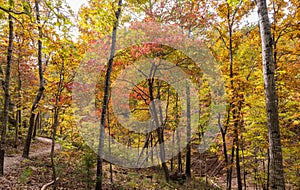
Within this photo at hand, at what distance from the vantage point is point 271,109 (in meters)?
Answer: 3.59

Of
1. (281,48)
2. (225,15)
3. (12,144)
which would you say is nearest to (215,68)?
(225,15)

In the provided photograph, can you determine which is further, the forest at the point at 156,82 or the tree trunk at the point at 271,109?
the forest at the point at 156,82

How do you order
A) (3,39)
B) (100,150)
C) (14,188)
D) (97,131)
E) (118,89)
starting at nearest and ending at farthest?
(14,188), (100,150), (3,39), (97,131), (118,89)

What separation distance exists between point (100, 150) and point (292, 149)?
635 cm

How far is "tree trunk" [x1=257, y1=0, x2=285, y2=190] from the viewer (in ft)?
11.2

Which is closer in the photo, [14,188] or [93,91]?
[14,188]

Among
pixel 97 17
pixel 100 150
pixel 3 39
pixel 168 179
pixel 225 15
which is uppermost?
pixel 225 15

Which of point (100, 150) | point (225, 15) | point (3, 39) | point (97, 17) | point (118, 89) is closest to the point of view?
point (97, 17)

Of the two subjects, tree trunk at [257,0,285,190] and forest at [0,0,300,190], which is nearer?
tree trunk at [257,0,285,190]

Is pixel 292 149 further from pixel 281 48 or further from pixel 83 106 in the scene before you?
pixel 83 106

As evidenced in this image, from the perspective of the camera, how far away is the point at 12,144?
11.7 metres

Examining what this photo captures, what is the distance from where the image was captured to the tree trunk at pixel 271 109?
340 cm

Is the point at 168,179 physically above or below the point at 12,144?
below

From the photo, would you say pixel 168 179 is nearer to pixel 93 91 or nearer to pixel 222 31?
pixel 93 91
